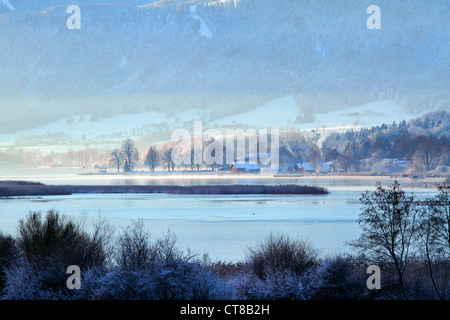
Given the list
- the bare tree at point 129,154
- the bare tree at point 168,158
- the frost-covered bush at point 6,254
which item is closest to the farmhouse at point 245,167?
the bare tree at point 168,158

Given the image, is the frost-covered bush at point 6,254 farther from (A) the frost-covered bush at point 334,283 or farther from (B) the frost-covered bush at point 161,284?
(A) the frost-covered bush at point 334,283

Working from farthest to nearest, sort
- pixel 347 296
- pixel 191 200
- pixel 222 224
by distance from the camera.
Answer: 1. pixel 191 200
2. pixel 222 224
3. pixel 347 296

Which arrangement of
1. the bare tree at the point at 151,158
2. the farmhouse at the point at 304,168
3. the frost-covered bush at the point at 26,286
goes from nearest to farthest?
the frost-covered bush at the point at 26,286, the farmhouse at the point at 304,168, the bare tree at the point at 151,158

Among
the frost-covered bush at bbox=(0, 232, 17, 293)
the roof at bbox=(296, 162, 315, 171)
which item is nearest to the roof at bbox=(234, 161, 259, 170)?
the roof at bbox=(296, 162, 315, 171)

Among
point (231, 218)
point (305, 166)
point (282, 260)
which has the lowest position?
point (231, 218)

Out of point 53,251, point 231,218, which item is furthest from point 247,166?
point 53,251

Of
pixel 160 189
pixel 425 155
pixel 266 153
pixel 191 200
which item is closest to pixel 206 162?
pixel 266 153

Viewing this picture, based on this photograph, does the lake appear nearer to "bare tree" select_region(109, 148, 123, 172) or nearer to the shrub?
the shrub

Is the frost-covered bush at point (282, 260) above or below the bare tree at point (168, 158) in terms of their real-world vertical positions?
below

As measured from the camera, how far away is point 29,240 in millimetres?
19656

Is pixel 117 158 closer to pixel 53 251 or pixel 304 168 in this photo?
pixel 304 168

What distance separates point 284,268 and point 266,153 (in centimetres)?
15859
